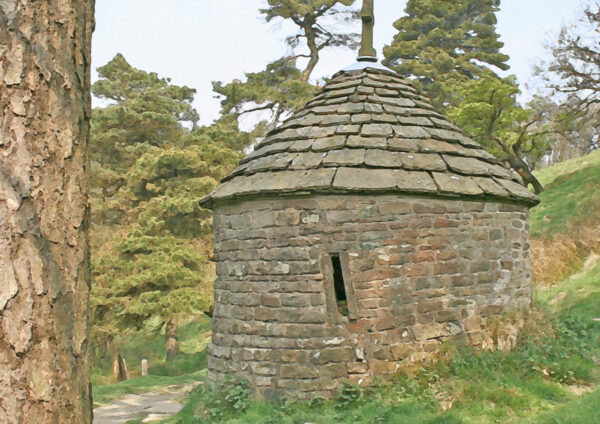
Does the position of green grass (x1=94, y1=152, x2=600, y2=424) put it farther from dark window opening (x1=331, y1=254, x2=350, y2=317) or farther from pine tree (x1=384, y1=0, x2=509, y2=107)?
pine tree (x1=384, y1=0, x2=509, y2=107)

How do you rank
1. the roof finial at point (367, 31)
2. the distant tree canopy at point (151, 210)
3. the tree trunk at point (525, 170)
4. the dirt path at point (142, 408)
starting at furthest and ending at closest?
the tree trunk at point (525, 170)
the distant tree canopy at point (151, 210)
the roof finial at point (367, 31)
the dirt path at point (142, 408)

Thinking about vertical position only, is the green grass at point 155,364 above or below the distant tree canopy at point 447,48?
below

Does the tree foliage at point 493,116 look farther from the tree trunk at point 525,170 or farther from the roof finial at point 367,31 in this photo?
the roof finial at point 367,31

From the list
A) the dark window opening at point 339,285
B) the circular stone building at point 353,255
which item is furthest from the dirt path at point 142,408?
the dark window opening at point 339,285

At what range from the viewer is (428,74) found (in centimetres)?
2527

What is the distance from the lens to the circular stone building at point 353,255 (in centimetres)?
584

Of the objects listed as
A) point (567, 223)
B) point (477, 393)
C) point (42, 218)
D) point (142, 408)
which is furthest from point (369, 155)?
point (567, 223)

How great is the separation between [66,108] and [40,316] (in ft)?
2.33

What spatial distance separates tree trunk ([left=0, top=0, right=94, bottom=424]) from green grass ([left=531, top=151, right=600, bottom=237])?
13.7 m

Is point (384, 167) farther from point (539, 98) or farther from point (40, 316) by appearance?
point (539, 98)

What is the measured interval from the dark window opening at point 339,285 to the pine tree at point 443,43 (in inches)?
796

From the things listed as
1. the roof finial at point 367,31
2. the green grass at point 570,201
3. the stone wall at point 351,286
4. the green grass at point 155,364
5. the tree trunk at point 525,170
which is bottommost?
the green grass at point 155,364

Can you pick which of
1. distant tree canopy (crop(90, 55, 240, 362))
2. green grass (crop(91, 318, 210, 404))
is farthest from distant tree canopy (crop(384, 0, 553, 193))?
green grass (crop(91, 318, 210, 404))

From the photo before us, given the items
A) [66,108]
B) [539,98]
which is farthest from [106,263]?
[539,98]
